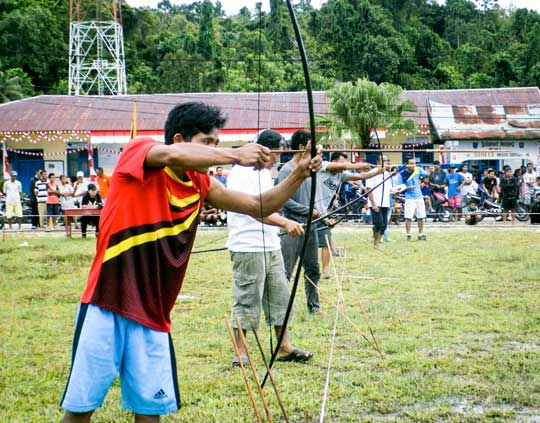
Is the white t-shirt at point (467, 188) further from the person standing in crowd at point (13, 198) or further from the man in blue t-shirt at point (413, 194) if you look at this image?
the person standing in crowd at point (13, 198)

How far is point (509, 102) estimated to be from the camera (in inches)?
1175

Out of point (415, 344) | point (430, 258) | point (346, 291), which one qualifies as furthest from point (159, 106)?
point (415, 344)

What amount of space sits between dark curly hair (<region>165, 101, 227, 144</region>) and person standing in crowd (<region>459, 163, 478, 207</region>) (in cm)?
1661

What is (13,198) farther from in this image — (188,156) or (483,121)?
(483,121)

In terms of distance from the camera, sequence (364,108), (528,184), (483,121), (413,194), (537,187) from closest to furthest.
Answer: (413,194)
(537,187)
(528,184)
(364,108)
(483,121)

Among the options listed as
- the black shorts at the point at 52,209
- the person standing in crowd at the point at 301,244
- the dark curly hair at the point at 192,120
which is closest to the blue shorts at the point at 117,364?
the dark curly hair at the point at 192,120

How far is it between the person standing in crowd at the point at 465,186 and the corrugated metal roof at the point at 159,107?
28.5 feet

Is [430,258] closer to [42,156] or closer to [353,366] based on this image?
[353,366]

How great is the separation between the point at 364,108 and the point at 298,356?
62.5 feet

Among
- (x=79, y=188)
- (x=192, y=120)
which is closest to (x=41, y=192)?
(x=79, y=188)

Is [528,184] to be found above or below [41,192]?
above

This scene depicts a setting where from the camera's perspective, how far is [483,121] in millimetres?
26328

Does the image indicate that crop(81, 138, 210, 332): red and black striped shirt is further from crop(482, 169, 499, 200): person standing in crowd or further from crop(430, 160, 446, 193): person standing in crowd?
crop(482, 169, 499, 200): person standing in crowd

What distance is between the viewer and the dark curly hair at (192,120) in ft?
9.53
